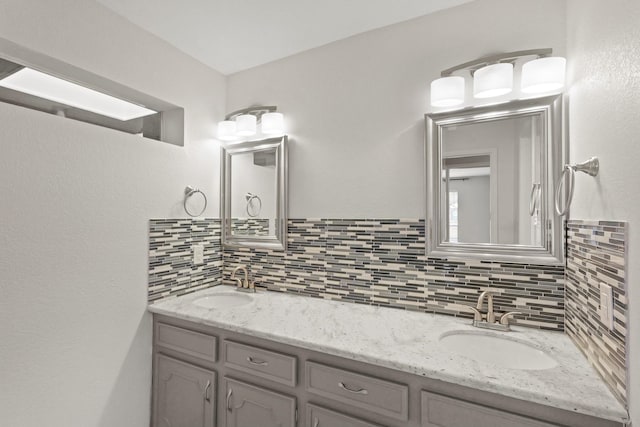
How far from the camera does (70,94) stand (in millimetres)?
1607

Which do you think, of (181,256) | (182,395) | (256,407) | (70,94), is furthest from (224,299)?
(70,94)

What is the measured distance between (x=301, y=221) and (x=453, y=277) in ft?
3.22

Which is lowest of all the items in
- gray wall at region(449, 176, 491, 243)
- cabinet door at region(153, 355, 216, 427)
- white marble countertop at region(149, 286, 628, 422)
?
cabinet door at region(153, 355, 216, 427)

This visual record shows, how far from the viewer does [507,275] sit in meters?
1.51

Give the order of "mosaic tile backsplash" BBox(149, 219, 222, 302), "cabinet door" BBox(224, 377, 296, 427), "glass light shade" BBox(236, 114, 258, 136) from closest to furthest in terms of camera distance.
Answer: "cabinet door" BBox(224, 377, 296, 427)
"mosaic tile backsplash" BBox(149, 219, 222, 302)
"glass light shade" BBox(236, 114, 258, 136)

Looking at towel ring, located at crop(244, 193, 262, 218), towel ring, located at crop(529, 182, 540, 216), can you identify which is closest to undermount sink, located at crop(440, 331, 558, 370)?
towel ring, located at crop(529, 182, 540, 216)

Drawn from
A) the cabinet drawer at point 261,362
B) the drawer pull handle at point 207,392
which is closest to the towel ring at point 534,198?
the cabinet drawer at point 261,362

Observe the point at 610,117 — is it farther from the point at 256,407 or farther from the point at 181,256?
the point at 181,256

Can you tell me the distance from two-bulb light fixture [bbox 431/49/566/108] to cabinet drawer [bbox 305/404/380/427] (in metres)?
1.51

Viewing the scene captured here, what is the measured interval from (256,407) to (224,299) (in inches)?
33.2

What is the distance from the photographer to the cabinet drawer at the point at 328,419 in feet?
4.02

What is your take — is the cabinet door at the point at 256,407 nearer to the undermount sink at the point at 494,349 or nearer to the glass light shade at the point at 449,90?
the undermount sink at the point at 494,349

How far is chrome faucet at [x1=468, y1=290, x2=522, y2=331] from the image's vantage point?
1.44 m

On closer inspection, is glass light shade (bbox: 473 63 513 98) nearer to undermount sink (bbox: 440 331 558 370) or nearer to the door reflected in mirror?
the door reflected in mirror
